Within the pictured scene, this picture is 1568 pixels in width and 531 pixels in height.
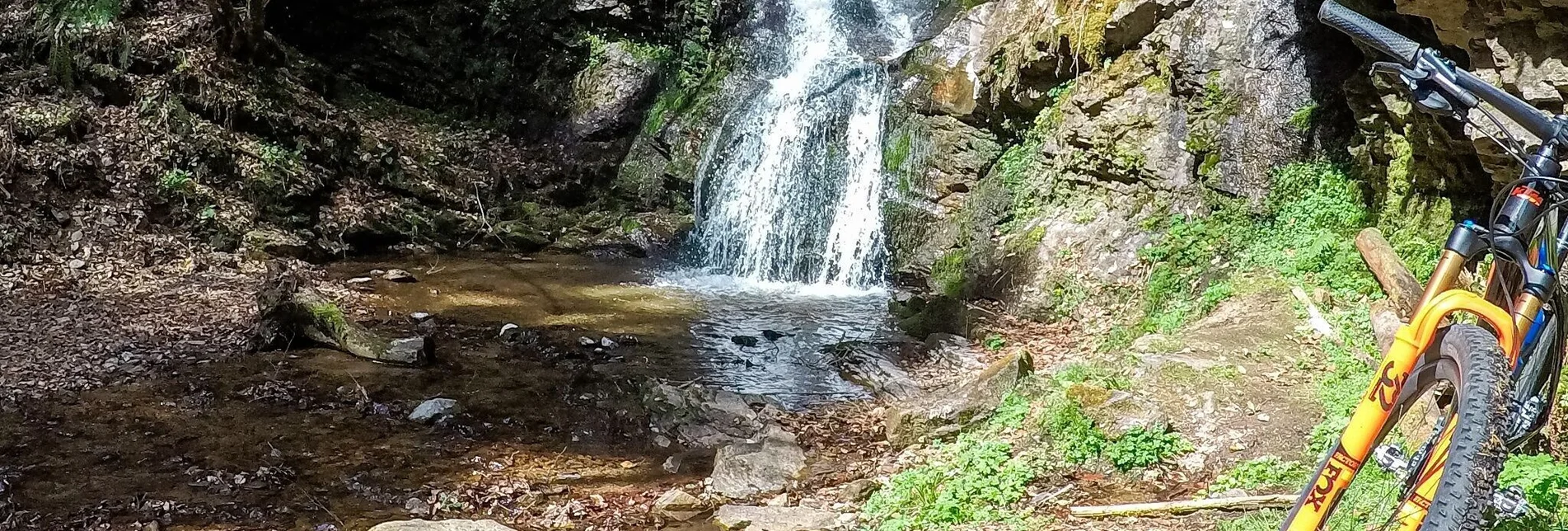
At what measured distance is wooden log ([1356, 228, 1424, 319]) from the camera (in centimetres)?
Result: 492

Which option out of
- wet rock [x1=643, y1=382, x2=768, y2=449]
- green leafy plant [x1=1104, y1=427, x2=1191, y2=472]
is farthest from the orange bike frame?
wet rock [x1=643, y1=382, x2=768, y2=449]

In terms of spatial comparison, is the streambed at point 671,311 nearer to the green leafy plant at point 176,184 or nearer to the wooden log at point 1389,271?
the green leafy plant at point 176,184

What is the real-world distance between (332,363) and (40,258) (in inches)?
141

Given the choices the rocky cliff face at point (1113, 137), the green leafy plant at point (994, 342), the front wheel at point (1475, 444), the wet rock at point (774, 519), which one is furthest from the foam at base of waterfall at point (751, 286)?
the front wheel at point (1475, 444)

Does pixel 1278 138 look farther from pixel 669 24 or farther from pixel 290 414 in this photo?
pixel 669 24

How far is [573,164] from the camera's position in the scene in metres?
12.6

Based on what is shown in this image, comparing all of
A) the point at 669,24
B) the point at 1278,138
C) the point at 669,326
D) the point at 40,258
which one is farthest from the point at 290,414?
the point at 669,24

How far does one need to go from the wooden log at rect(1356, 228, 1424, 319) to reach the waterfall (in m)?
4.95

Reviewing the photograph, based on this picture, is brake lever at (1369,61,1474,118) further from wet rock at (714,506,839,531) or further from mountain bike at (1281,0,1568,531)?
wet rock at (714,506,839,531)

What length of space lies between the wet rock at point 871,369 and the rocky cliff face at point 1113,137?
0.99 m

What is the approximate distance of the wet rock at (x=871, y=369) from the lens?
623 cm

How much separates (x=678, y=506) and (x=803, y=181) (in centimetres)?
669

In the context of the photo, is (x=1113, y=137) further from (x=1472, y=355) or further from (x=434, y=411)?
(x=1472, y=355)

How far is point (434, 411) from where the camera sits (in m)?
5.69
